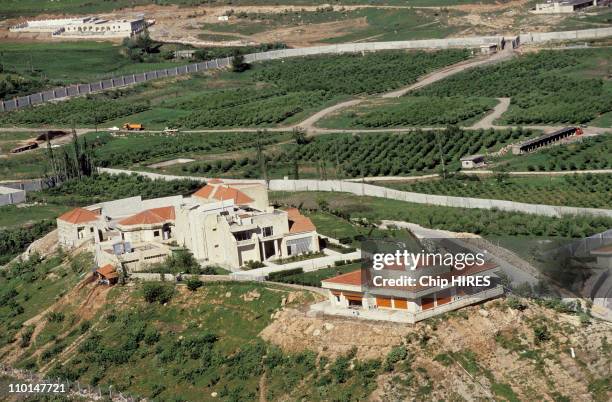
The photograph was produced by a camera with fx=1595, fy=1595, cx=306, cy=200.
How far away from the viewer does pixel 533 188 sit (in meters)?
95.8

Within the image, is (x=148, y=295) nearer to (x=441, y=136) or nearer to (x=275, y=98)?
(x=441, y=136)

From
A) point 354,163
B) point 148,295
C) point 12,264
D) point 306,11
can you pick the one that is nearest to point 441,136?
point 354,163

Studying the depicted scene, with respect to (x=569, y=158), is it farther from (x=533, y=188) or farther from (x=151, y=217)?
(x=151, y=217)

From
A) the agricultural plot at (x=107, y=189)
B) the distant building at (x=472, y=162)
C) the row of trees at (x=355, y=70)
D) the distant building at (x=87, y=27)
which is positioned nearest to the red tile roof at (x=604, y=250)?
the agricultural plot at (x=107, y=189)

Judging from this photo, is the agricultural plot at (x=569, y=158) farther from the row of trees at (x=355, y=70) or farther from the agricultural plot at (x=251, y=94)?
the row of trees at (x=355, y=70)

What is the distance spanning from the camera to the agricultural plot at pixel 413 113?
405 feet

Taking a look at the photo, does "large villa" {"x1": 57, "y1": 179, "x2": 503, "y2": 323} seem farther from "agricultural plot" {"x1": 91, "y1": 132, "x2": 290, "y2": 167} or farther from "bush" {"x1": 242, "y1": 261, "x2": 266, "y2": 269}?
"agricultural plot" {"x1": 91, "y1": 132, "x2": 290, "y2": 167}

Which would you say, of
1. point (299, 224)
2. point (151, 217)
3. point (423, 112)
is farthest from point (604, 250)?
point (423, 112)

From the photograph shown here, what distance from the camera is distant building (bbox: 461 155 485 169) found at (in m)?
106

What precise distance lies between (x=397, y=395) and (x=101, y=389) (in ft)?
49.4

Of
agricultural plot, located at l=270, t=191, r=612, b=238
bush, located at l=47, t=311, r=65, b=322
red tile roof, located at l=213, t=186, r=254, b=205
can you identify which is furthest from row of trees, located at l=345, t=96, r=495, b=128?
bush, located at l=47, t=311, r=65, b=322

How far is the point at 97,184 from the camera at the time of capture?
109m

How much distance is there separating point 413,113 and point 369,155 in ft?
50.7

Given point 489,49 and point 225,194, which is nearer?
point 225,194
